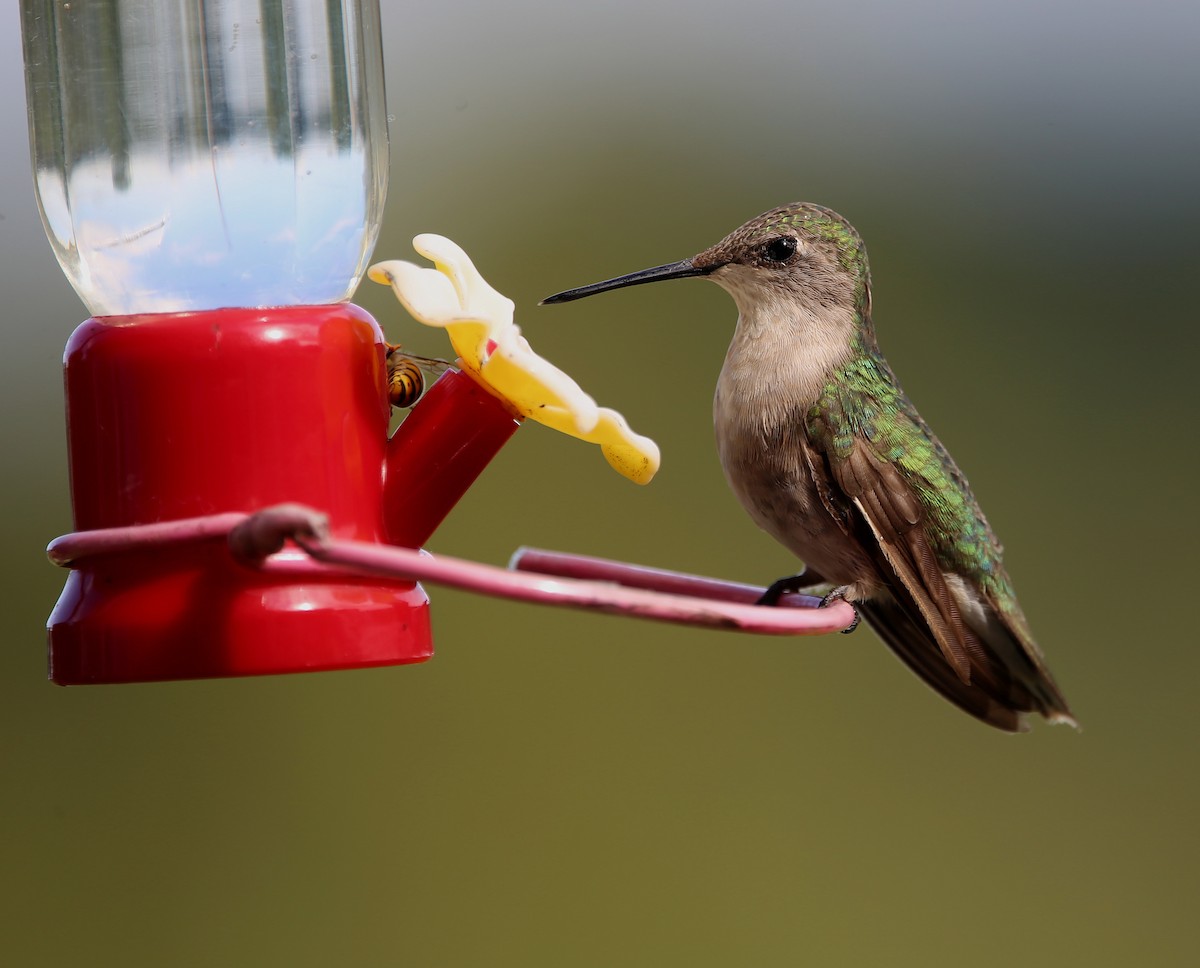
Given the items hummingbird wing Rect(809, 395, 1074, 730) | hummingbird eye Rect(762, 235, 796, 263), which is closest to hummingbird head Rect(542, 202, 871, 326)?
hummingbird eye Rect(762, 235, 796, 263)

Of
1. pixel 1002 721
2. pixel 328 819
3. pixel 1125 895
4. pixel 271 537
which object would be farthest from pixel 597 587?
pixel 1125 895

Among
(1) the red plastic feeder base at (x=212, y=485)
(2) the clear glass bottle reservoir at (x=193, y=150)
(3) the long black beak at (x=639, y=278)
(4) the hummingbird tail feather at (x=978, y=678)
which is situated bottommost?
(4) the hummingbird tail feather at (x=978, y=678)

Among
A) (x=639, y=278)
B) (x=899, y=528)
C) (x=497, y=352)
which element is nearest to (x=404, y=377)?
(x=497, y=352)

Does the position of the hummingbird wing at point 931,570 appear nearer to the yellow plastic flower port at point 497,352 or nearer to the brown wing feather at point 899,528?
the brown wing feather at point 899,528

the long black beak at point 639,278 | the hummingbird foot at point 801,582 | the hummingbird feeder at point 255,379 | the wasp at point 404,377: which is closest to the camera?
the hummingbird feeder at point 255,379

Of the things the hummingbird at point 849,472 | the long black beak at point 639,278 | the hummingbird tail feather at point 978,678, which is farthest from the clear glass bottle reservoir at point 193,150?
the hummingbird tail feather at point 978,678

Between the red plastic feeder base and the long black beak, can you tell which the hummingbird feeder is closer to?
the red plastic feeder base

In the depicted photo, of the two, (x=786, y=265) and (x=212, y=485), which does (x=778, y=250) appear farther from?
(x=212, y=485)
